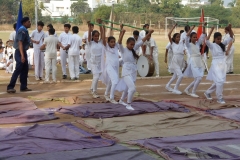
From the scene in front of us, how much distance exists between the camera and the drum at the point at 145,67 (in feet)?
47.4

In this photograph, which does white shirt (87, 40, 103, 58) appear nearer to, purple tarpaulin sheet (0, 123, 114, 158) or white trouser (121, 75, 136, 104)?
white trouser (121, 75, 136, 104)

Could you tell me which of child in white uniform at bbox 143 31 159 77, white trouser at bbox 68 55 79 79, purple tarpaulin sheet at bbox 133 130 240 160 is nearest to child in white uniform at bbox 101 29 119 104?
purple tarpaulin sheet at bbox 133 130 240 160

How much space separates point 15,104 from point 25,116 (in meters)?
1.10

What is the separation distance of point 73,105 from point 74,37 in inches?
183

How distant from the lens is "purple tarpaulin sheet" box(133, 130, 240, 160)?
237 inches

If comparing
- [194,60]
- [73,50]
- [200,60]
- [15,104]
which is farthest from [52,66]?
[200,60]

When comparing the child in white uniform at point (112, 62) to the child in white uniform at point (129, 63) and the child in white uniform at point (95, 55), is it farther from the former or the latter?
the child in white uniform at point (95, 55)

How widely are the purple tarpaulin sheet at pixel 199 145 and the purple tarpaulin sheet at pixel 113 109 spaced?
2.00 metres

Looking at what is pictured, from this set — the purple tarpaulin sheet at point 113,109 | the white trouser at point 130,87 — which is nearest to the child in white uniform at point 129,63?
the white trouser at point 130,87

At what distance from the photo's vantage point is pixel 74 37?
547 inches

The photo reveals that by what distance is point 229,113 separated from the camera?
354 inches

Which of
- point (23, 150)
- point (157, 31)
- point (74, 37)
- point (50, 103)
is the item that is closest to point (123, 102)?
point (50, 103)

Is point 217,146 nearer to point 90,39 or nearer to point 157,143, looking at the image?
point 157,143

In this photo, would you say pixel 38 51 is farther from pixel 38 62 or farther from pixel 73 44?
pixel 73 44
